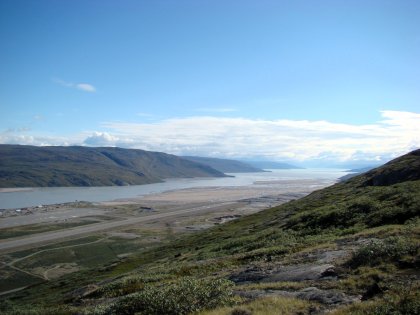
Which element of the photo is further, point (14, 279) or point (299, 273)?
point (14, 279)

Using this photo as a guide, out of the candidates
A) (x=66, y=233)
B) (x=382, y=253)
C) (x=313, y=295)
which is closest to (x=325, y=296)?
(x=313, y=295)

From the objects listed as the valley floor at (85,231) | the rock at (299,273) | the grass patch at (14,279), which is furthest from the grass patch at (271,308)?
the grass patch at (14,279)

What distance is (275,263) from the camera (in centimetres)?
2128

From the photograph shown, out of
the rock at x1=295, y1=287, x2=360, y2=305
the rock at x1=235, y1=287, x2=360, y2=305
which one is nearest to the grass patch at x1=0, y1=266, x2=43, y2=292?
the rock at x1=235, y1=287, x2=360, y2=305

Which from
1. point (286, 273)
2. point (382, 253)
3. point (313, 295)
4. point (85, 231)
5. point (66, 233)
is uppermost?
point (382, 253)

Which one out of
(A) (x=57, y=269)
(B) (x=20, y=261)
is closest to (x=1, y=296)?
(A) (x=57, y=269)

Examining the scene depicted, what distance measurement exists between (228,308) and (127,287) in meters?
13.1

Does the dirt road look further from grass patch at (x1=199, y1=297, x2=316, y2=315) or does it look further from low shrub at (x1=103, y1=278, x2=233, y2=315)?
grass patch at (x1=199, y1=297, x2=316, y2=315)

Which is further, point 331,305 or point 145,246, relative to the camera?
point 145,246

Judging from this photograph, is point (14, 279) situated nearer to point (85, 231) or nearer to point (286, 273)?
point (85, 231)

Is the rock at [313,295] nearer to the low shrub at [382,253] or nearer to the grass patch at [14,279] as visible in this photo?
the low shrub at [382,253]

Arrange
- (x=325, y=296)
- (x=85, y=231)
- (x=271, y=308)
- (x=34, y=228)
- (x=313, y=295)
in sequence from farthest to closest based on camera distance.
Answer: (x=34, y=228) < (x=85, y=231) < (x=313, y=295) < (x=325, y=296) < (x=271, y=308)

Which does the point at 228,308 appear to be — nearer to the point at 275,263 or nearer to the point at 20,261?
the point at 275,263

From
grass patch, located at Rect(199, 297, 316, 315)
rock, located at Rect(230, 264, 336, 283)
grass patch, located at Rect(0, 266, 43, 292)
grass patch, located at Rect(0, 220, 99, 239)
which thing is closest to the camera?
grass patch, located at Rect(199, 297, 316, 315)
